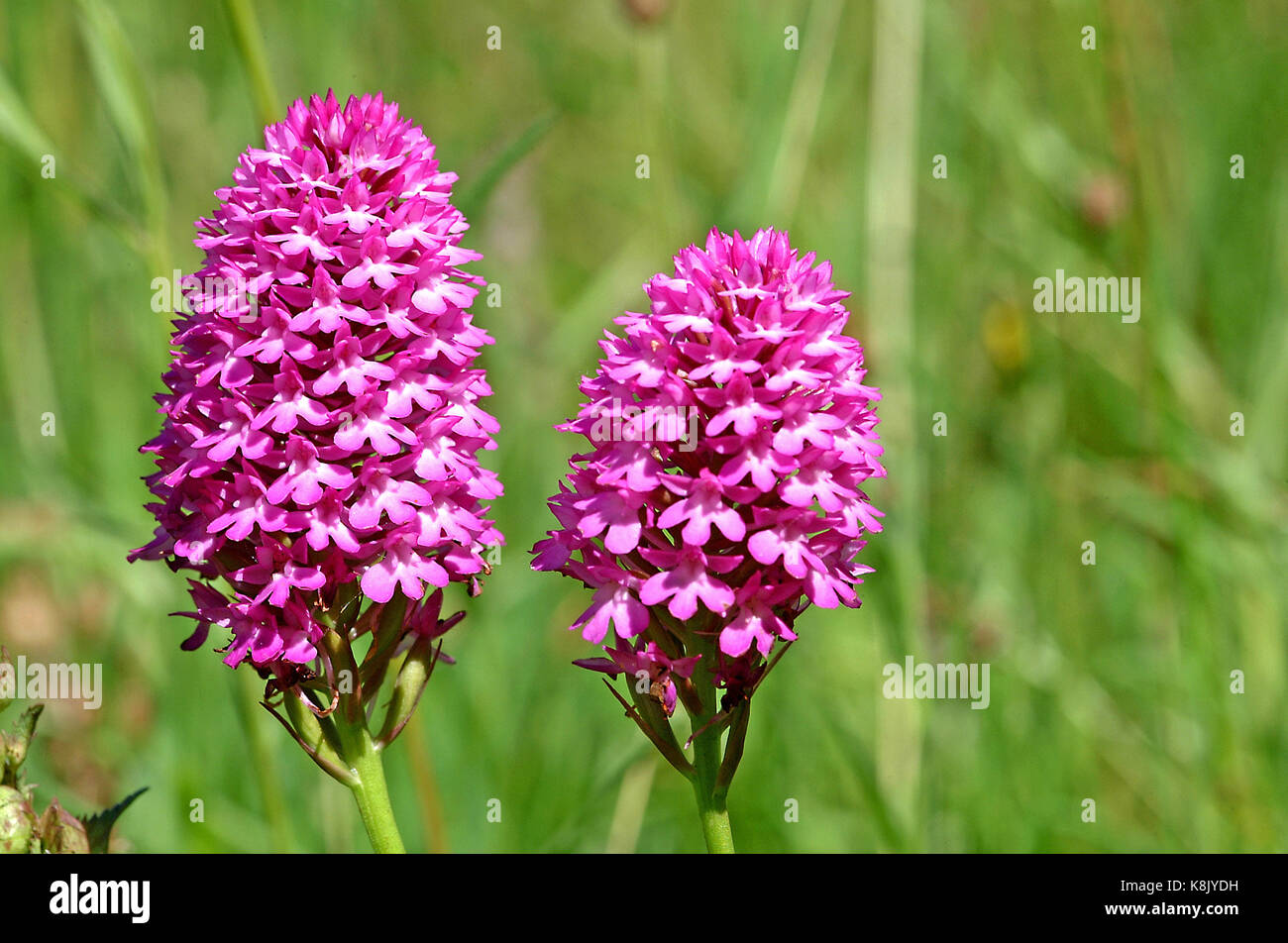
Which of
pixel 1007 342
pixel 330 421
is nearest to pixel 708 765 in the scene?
pixel 330 421

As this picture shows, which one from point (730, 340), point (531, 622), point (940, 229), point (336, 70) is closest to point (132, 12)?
point (336, 70)

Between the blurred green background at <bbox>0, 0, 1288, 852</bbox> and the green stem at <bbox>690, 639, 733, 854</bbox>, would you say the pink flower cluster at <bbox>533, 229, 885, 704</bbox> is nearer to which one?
the green stem at <bbox>690, 639, 733, 854</bbox>

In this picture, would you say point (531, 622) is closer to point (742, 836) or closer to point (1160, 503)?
point (742, 836)

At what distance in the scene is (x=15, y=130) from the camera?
11.8 feet

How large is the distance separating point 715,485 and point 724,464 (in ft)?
0.21

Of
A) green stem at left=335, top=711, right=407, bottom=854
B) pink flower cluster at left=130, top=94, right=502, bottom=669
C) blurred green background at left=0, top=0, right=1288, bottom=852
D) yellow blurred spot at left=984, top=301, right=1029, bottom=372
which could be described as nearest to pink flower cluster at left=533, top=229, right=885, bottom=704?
pink flower cluster at left=130, top=94, right=502, bottom=669

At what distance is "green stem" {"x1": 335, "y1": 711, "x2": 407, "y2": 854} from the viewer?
2.64 metres

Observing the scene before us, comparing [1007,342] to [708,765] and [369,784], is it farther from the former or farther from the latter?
[369,784]

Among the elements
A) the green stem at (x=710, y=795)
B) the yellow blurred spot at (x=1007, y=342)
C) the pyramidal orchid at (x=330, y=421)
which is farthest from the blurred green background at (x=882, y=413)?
the green stem at (x=710, y=795)

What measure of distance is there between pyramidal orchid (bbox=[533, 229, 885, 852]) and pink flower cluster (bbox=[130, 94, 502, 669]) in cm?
29

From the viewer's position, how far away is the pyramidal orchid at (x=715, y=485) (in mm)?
2369

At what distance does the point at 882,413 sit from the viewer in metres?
5.76

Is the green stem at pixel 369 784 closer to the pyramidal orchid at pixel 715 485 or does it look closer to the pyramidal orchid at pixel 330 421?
the pyramidal orchid at pixel 330 421

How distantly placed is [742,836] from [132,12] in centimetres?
535
